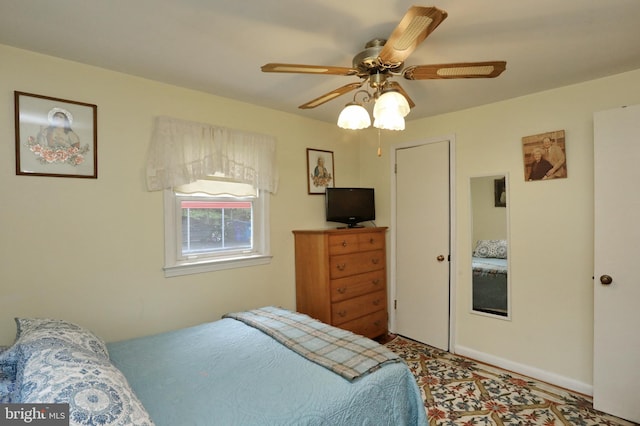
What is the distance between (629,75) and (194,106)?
3.17 m

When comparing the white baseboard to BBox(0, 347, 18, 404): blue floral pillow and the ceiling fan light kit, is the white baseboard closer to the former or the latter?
the ceiling fan light kit

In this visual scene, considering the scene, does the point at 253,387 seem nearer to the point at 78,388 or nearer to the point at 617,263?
the point at 78,388

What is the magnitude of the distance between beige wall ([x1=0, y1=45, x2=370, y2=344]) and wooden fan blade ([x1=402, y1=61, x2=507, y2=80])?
171 centimetres

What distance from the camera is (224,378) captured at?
1445 mm

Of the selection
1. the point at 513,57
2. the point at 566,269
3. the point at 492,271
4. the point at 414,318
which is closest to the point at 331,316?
the point at 414,318

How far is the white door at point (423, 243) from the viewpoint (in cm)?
312

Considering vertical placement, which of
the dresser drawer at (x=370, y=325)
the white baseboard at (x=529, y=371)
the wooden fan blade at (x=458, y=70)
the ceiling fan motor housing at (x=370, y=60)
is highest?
the ceiling fan motor housing at (x=370, y=60)

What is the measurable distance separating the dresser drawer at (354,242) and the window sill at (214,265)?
2.04 ft

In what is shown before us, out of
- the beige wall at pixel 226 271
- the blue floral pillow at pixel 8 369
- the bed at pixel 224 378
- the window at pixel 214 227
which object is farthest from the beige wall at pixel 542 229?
the blue floral pillow at pixel 8 369

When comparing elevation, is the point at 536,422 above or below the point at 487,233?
below

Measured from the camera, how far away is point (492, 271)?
284 centimetres

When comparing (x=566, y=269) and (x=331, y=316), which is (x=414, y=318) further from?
(x=566, y=269)

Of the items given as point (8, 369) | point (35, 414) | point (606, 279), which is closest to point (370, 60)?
point (35, 414)

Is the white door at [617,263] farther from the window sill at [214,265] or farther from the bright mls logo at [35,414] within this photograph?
the bright mls logo at [35,414]
